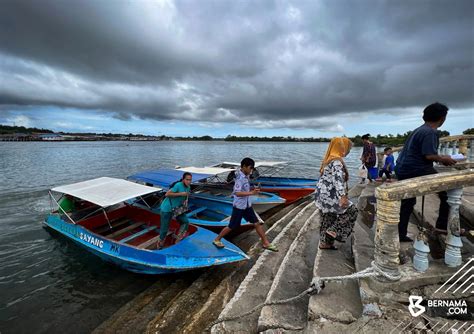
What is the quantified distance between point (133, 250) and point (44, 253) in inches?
174

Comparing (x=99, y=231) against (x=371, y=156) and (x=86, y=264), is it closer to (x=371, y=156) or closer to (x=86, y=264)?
(x=86, y=264)

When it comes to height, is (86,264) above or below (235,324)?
below

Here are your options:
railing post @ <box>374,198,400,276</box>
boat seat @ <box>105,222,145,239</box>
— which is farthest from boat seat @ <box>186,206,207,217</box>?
railing post @ <box>374,198,400,276</box>

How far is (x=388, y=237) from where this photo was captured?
2324mm

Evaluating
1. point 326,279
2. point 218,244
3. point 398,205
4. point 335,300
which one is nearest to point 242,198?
point 218,244

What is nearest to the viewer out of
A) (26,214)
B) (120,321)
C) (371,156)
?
(120,321)

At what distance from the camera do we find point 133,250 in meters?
5.21

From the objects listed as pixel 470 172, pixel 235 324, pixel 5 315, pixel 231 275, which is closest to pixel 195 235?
pixel 231 275

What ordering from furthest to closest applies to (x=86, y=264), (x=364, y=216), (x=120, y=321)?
(x=86, y=264) → (x=364, y=216) → (x=120, y=321)

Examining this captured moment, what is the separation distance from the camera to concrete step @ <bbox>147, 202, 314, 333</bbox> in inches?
141

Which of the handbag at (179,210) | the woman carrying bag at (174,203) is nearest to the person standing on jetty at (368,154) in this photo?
the woman carrying bag at (174,203)

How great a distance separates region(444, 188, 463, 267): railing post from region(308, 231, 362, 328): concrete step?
1.01m

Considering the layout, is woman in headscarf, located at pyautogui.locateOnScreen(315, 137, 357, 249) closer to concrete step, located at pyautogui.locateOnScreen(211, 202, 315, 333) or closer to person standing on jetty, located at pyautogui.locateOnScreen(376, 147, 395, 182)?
concrete step, located at pyautogui.locateOnScreen(211, 202, 315, 333)

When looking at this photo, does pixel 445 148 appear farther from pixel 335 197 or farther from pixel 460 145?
pixel 335 197
